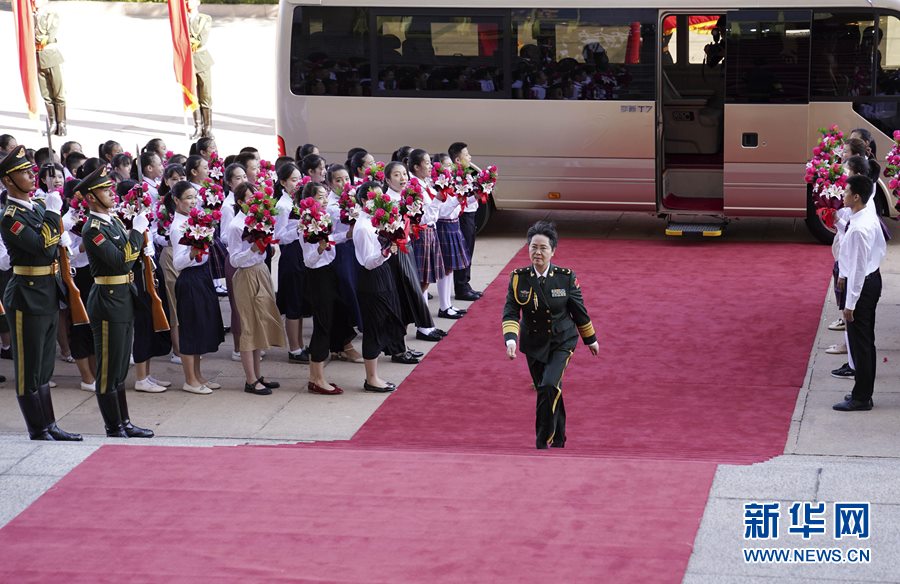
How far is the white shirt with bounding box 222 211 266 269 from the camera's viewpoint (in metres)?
10.9

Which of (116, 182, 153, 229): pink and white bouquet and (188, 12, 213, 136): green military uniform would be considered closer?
(116, 182, 153, 229): pink and white bouquet

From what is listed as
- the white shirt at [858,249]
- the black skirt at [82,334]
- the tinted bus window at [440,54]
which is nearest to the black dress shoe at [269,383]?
the black skirt at [82,334]

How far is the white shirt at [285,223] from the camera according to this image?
11586 mm

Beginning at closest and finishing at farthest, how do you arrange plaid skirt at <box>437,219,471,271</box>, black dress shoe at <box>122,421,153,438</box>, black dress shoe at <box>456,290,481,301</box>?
black dress shoe at <box>122,421,153,438</box>, plaid skirt at <box>437,219,471,271</box>, black dress shoe at <box>456,290,481,301</box>

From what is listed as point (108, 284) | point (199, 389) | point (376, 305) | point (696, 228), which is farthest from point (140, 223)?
point (696, 228)

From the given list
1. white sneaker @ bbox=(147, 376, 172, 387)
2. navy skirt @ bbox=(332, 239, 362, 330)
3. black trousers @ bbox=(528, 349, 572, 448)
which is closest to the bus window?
navy skirt @ bbox=(332, 239, 362, 330)

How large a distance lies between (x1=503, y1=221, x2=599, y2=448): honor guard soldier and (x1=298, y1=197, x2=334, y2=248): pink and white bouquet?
216 cm

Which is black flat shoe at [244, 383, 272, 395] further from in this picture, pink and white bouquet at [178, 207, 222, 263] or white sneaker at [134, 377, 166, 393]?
pink and white bouquet at [178, 207, 222, 263]

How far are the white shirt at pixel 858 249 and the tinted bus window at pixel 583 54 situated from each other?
616cm

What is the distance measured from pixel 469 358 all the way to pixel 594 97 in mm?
5110

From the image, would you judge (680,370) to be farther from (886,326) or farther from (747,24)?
(747,24)

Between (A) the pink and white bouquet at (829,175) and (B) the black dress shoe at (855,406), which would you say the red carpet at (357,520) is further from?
(A) the pink and white bouquet at (829,175)

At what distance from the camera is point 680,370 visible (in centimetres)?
1162

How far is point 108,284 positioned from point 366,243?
236 cm
